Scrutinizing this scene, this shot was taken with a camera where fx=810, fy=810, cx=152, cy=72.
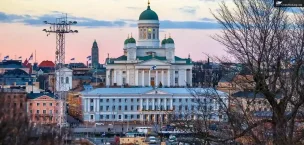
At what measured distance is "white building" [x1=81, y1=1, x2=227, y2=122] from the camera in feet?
208

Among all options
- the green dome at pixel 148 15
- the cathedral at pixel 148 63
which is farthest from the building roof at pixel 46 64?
the cathedral at pixel 148 63

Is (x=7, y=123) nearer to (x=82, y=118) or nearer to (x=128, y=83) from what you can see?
(x=82, y=118)

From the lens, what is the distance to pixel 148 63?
244ft

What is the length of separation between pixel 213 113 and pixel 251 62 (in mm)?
696

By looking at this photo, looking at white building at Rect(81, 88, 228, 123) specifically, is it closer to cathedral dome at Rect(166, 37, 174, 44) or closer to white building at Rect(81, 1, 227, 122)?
white building at Rect(81, 1, 227, 122)

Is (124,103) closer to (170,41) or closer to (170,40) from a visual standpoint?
(170,41)

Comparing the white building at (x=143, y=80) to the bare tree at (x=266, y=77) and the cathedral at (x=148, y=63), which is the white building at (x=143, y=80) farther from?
the bare tree at (x=266, y=77)

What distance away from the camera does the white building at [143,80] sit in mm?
63344

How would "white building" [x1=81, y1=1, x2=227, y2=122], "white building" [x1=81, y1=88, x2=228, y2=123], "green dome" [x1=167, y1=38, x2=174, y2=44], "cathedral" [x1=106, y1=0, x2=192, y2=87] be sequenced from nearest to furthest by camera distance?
1. "white building" [x1=81, y1=88, x2=228, y2=123]
2. "white building" [x1=81, y1=1, x2=227, y2=122]
3. "cathedral" [x1=106, y1=0, x2=192, y2=87]
4. "green dome" [x1=167, y1=38, x2=174, y2=44]

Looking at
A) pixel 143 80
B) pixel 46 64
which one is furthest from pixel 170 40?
pixel 46 64

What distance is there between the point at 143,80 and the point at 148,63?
6.29 ft

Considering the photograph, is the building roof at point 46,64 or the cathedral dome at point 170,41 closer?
the cathedral dome at point 170,41

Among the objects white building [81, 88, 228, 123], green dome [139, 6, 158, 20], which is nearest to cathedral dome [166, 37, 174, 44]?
green dome [139, 6, 158, 20]

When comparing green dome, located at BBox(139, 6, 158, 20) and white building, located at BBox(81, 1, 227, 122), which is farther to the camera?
green dome, located at BBox(139, 6, 158, 20)
